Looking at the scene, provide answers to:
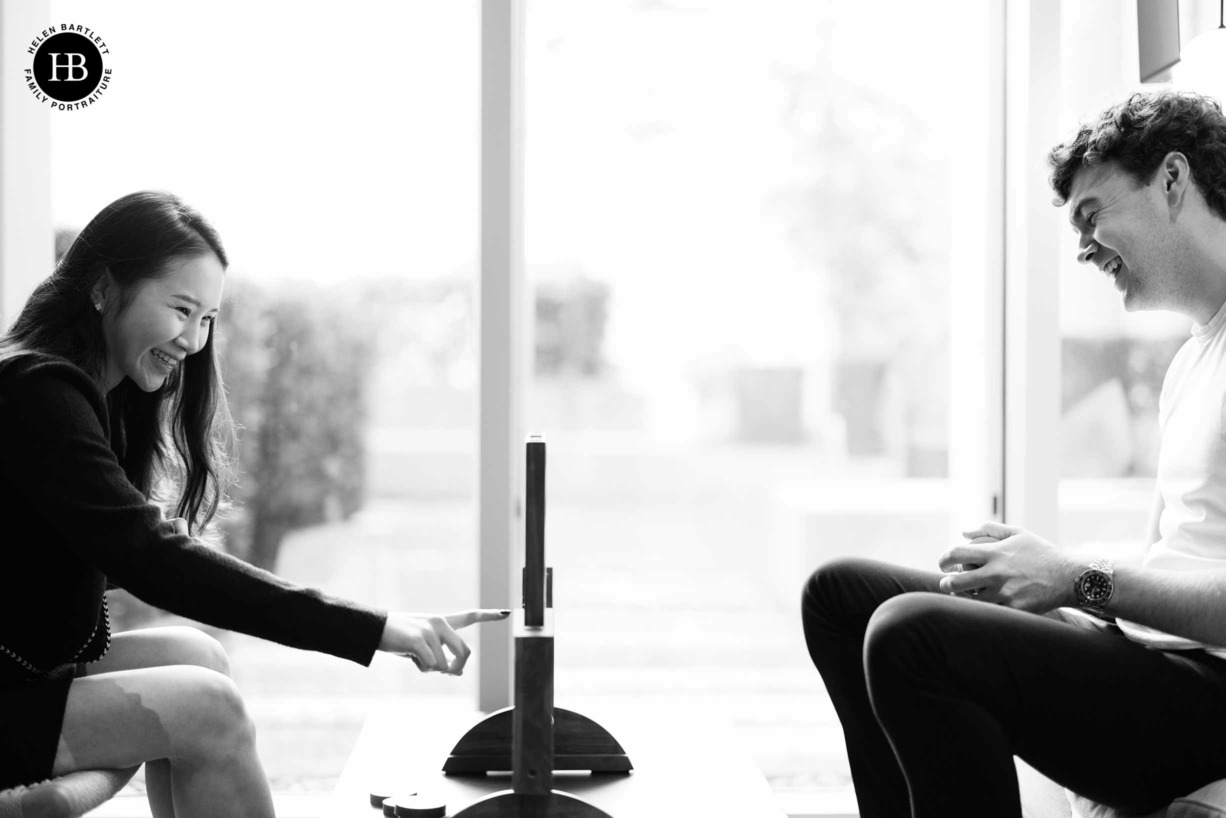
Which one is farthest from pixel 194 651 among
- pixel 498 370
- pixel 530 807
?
pixel 498 370

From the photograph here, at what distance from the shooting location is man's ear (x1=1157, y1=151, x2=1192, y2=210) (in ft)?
5.36

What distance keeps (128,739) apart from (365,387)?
1146mm

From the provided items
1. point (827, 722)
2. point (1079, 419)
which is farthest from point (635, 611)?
point (1079, 419)

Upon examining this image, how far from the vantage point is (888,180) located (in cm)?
258

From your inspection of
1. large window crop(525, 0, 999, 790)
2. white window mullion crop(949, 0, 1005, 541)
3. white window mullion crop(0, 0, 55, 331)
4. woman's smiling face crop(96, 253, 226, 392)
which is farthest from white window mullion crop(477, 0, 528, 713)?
white window mullion crop(949, 0, 1005, 541)

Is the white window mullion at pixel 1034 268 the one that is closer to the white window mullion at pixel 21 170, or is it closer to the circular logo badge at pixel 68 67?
the circular logo badge at pixel 68 67

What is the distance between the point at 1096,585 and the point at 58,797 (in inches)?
55.6

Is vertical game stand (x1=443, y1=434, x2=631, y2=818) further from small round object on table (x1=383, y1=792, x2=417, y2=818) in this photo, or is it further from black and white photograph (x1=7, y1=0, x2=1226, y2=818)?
black and white photograph (x1=7, y1=0, x2=1226, y2=818)

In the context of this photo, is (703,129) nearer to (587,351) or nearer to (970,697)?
(587,351)

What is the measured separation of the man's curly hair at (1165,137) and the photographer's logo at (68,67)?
6.72 feet

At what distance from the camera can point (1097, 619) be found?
1.71m

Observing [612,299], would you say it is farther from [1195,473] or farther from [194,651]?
[1195,473]

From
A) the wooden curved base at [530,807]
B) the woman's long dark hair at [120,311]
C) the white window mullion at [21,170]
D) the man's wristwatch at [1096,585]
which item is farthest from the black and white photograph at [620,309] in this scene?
the man's wristwatch at [1096,585]

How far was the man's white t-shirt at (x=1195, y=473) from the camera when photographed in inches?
60.2
